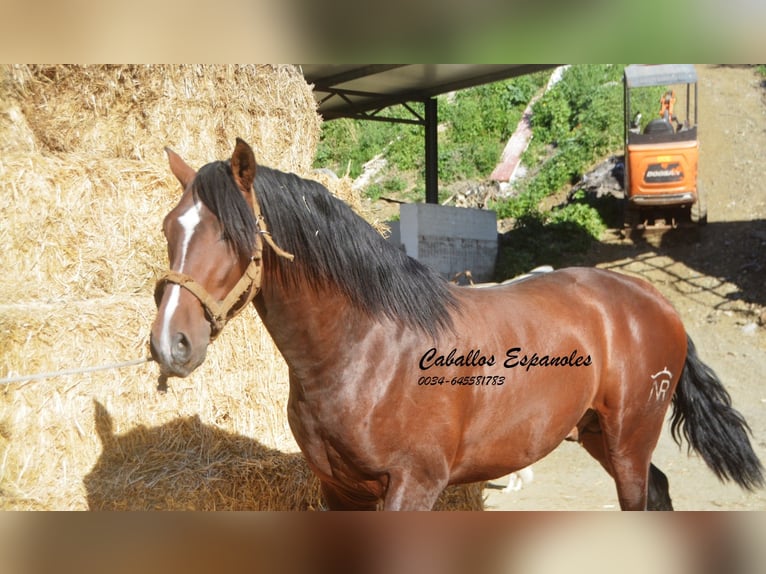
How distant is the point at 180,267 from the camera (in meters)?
1.97

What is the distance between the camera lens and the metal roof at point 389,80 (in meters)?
4.69

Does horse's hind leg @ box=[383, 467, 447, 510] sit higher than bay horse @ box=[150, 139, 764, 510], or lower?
lower

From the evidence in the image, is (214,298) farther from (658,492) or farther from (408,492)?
(658,492)

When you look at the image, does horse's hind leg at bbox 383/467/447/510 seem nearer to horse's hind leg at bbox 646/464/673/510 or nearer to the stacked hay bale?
the stacked hay bale

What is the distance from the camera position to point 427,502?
91.7 inches

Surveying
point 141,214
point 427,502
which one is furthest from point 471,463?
point 141,214

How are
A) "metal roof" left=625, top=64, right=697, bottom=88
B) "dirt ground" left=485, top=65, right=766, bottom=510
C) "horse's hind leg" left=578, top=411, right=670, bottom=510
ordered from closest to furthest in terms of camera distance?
"horse's hind leg" left=578, top=411, right=670, bottom=510 < "dirt ground" left=485, top=65, right=766, bottom=510 < "metal roof" left=625, top=64, right=697, bottom=88

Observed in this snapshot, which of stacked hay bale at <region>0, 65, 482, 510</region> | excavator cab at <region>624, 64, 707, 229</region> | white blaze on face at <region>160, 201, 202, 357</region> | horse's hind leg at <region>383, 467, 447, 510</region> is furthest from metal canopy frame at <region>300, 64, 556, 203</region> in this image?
horse's hind leg at <region>383, 467, 447, 510</region>

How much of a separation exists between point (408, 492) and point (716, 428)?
1759mm

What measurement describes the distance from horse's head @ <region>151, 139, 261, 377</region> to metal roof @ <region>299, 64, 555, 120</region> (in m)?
2.66

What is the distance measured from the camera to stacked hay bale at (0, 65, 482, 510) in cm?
313

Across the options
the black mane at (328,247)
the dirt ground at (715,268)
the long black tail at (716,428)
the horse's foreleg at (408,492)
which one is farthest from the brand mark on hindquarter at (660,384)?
the horse's foreleg at (408,492)
